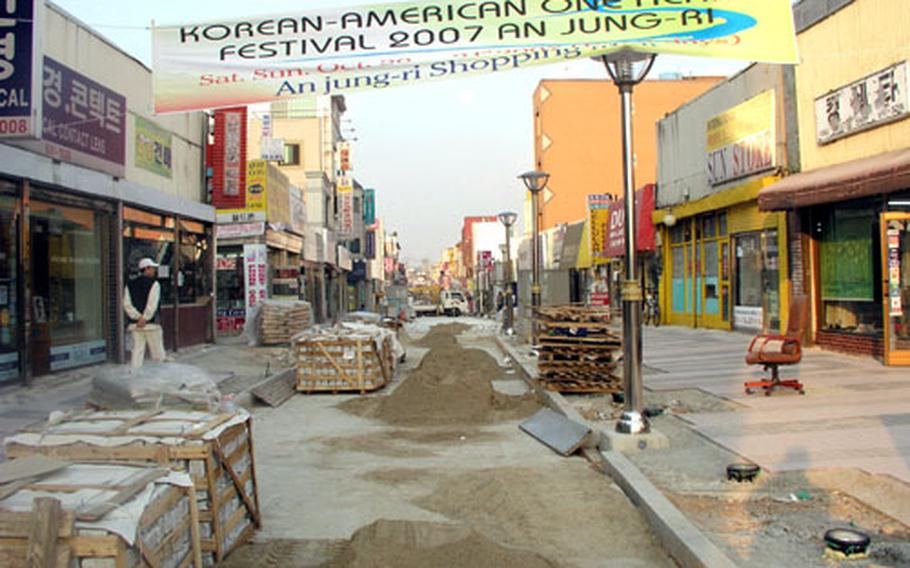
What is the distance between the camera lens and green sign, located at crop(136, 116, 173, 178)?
1540cm

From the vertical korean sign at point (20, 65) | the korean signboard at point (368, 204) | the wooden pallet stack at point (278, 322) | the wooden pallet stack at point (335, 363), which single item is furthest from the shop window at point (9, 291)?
the korean signboard at point (368, 204)

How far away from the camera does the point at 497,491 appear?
6.45 meters

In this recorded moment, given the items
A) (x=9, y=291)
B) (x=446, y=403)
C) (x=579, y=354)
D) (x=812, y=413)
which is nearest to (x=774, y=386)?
(x=812, y=413)

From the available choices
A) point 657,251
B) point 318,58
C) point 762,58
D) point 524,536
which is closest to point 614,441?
point 524,536

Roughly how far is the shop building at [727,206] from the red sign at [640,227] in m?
0.43

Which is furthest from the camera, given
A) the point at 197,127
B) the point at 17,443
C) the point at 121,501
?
the point at 197,127

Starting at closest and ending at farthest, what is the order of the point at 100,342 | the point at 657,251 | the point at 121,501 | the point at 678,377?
the point at 121,501, the point at 678,377, the point at 100,342, the point at 657,251

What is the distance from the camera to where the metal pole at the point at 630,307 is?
25.1 ft

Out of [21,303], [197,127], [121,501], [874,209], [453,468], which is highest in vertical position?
[197,127]

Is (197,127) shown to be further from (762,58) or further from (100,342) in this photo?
(762,58)

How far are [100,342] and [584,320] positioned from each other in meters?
8.88

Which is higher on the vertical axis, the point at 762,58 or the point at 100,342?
the point at 762,58

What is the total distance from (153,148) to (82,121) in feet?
10.9

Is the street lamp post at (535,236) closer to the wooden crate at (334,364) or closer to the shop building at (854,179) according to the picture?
the shop building at (854,179)
